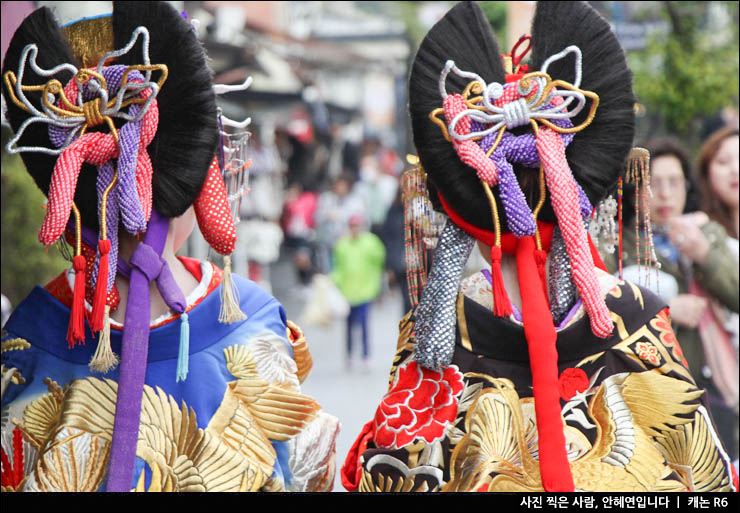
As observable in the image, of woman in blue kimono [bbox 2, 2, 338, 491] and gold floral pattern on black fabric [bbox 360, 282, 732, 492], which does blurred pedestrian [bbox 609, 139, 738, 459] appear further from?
woman in blue kimono [bbox 2, 2, 338, 491]

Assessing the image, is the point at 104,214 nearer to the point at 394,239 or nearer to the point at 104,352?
the point at 104,352

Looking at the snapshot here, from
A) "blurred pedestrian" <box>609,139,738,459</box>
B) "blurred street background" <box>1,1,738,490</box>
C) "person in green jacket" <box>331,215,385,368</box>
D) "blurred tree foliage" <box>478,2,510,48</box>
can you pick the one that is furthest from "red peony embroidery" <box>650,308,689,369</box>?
"person in green jacket" <box>331,215,385,368</box>

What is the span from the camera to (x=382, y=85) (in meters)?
21.9

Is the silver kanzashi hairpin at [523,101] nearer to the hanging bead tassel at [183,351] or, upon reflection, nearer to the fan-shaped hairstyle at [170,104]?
the fan-shaped hairstyle at [170,104]

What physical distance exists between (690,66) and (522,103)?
4076 mm

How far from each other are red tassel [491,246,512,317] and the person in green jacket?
539 cm

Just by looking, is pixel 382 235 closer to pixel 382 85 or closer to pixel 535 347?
pixel 535 347

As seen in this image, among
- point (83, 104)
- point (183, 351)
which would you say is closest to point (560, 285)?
point (183, 351)

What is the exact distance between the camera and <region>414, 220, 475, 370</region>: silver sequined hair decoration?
2396 millimetres

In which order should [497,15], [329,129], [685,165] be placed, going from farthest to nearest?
[329,129] < [497,15] < [685,165]

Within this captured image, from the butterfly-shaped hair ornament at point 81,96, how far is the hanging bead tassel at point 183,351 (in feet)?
1.70

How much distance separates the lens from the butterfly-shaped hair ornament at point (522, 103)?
2381 mm

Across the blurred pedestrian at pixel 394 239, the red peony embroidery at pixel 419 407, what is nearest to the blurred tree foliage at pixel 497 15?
the red peony embroidery at pixel 419 407

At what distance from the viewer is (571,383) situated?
93.8 inches
